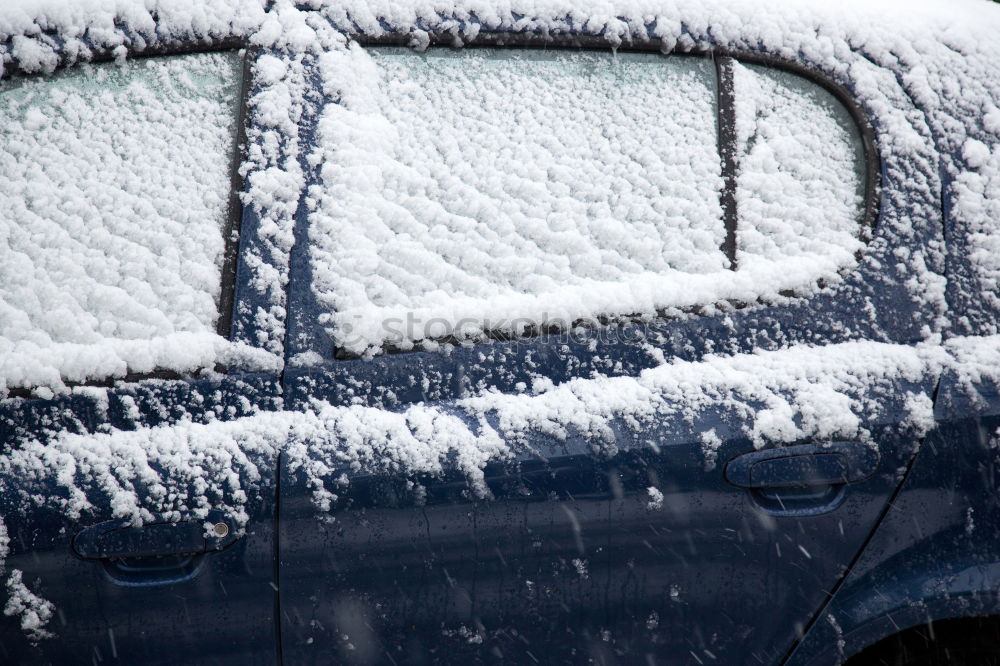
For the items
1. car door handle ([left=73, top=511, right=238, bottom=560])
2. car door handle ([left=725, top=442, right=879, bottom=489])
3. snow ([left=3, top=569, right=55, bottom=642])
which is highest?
car door handle ([left=725, top=442, right=879, bottom=489])

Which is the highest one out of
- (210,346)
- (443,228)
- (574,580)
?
(443,228)

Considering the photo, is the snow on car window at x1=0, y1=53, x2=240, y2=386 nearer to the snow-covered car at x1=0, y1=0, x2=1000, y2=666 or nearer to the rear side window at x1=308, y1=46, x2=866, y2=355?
the snow-covered car at x1=0, y1=0, x2=1000, y2=666

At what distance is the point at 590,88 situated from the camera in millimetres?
1595

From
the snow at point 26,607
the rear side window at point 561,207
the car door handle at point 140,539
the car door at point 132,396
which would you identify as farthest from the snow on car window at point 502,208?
the snow at point 26,607

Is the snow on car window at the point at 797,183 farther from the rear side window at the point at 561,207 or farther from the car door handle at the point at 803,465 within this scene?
the car door handle at the point at 803,465

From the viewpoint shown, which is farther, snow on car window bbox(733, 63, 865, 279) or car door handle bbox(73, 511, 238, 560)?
snow on car window bbox(733, 63, 865, 279)

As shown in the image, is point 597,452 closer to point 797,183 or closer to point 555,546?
point 555,546

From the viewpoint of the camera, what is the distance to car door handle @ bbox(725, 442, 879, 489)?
1.46m

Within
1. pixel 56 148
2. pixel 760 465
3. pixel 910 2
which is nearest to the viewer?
pixel 760 465

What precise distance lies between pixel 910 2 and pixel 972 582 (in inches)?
48.2

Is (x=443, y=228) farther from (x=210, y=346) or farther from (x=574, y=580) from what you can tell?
(x=574, y=580)

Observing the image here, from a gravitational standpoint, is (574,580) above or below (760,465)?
below

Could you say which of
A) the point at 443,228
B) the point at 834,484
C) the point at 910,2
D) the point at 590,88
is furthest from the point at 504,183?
the point at 910,2

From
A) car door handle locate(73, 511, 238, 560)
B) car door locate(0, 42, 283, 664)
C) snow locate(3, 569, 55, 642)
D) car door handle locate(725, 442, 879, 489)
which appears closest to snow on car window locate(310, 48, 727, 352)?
car door locate(0, 42, 283, 664)
